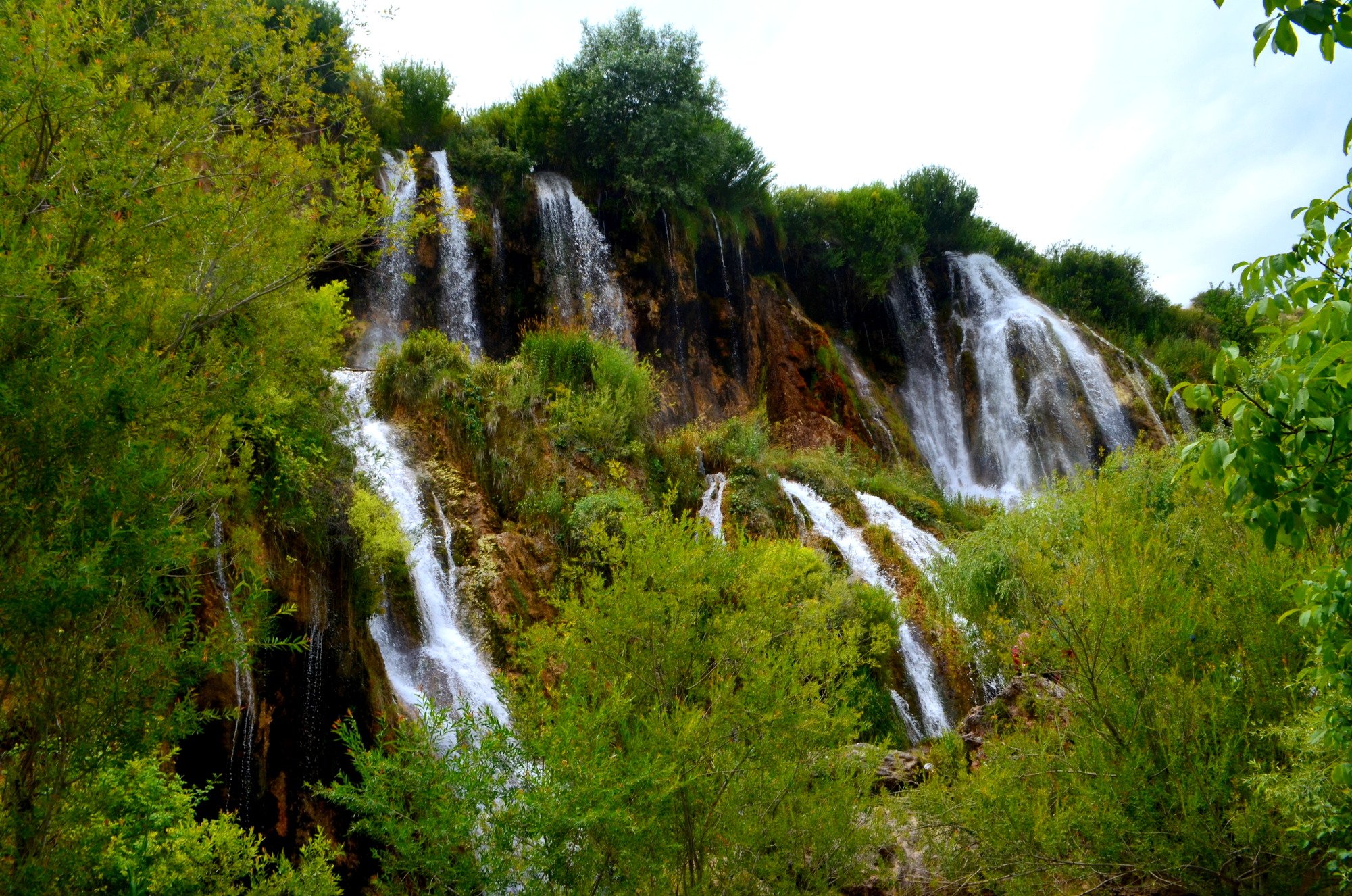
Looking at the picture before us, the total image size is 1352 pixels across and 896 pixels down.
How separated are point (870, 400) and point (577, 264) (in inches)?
340

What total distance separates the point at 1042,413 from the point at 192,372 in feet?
65.0

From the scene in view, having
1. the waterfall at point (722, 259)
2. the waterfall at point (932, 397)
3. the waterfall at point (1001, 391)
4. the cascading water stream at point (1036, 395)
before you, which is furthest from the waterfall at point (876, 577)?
the cascading water stream at point (1036, 395)

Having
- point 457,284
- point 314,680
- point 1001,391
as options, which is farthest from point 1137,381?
point 314,680

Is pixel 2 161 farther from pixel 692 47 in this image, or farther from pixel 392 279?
pixel 692 47

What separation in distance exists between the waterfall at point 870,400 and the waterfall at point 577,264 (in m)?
6.95

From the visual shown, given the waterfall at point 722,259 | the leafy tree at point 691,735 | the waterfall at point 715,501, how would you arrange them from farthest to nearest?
the waterfall at point 722,259
the waterfall at point 715,501
the leafy tree at point 691,735

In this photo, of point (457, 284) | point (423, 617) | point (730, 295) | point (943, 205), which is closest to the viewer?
point (423, 617)

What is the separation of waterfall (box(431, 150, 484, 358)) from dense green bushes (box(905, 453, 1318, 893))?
11.8 meters

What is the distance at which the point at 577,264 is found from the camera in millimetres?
17312

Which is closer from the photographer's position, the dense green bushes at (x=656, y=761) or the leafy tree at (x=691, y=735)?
the dense green bushes at (x=656, y=761)

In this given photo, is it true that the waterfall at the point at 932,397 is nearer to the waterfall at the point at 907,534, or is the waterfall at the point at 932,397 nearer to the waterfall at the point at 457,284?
the waterfall at the point at 907,534

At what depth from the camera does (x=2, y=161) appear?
119 inches

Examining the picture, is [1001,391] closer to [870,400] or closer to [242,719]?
[870,400]

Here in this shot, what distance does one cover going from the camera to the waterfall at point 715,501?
12.1 m
